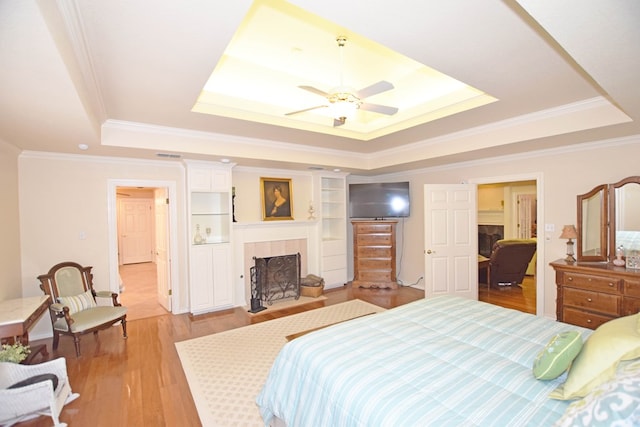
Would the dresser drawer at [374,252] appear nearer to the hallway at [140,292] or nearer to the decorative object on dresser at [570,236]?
the decorative object on dresser at [570,236]

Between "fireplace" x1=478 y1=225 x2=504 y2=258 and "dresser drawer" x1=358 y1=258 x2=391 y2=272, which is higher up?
"fireplace" x1=478 y1=225 x2=504 y2=258

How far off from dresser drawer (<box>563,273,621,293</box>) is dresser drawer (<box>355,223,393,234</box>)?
2836mm

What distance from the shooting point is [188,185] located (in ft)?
14.5

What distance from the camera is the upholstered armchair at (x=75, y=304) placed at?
3225 mm

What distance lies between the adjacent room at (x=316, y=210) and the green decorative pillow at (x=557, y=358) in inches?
0.5

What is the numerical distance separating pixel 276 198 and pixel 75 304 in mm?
3136

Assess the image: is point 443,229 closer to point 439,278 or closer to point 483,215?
point 439,278

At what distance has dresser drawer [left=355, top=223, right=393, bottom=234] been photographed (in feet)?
19.0

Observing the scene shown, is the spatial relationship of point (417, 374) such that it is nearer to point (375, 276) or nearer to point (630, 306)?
point (630, 306)

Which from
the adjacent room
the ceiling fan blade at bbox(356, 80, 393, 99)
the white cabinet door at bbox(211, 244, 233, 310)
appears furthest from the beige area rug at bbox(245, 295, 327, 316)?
the ceiling fan blade at bbox(356, 80, 393, 99)

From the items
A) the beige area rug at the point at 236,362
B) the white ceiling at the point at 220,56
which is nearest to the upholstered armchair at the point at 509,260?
the white ceiling at the point at 220,56

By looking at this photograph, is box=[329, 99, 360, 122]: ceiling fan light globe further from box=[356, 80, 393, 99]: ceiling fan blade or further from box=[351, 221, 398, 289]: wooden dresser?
box=[351, 221, 398, 289]: wooden dresser

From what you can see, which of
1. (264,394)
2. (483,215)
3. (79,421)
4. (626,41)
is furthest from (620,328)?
(483,215)

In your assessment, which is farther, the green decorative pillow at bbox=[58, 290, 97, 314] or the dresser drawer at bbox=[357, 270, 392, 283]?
the dresser drawer at bbox=[357, 270, 392, 283]
